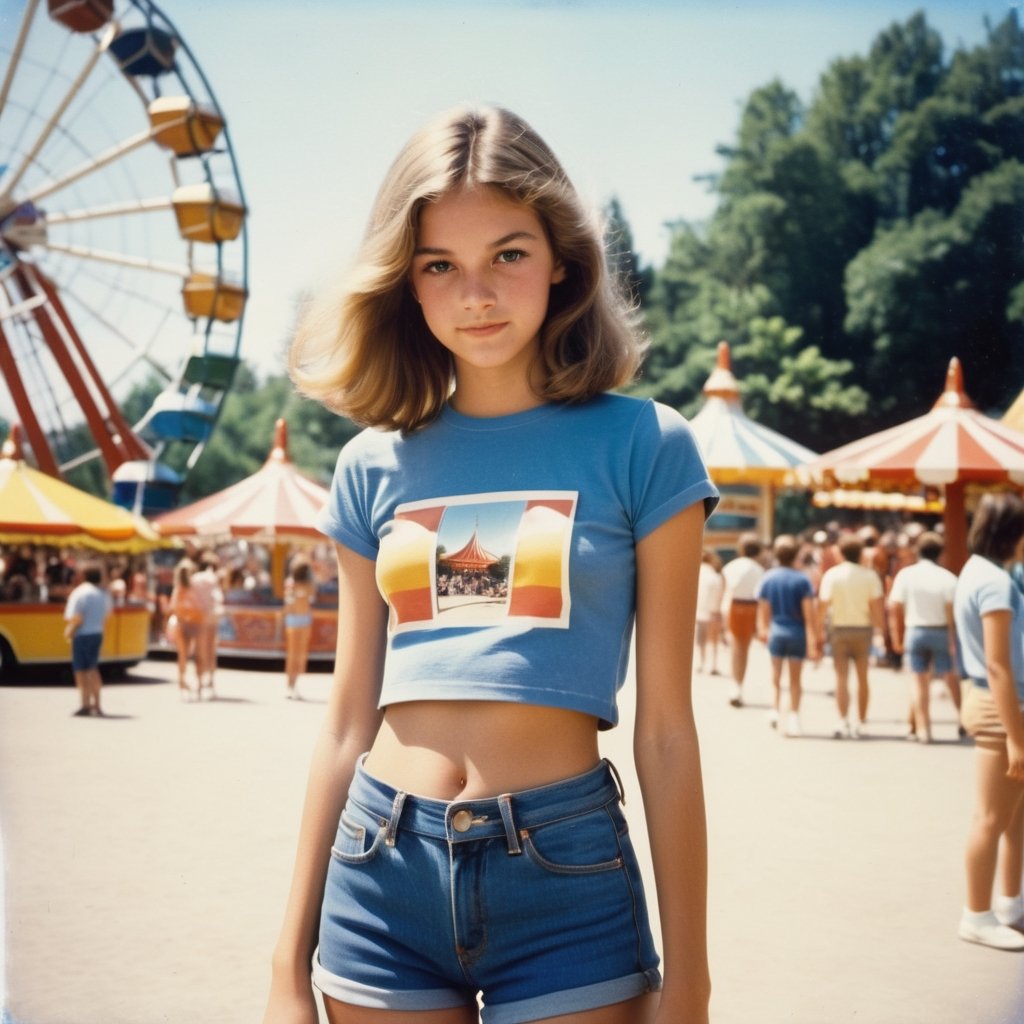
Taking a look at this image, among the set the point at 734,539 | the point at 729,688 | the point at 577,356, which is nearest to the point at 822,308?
the point at 734,539

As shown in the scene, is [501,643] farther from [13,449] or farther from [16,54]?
[13,449]

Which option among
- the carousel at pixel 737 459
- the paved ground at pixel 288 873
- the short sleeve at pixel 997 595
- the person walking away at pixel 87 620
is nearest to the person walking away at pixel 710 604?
the paved ground at pixel 288 873

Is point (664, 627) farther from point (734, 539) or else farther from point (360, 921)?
point (734, 539)

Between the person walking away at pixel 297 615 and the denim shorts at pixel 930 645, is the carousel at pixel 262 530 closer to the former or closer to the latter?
the person walking away at pixel 297 615

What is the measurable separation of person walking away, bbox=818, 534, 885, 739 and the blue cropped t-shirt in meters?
7.34

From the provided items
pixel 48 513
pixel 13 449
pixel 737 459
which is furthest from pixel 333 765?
pixel 737 459

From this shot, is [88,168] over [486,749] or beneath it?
over

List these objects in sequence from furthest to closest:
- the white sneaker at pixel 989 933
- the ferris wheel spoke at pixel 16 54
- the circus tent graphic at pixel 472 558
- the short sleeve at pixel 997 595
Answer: the white sneaker at pixel 989 933 → the short sleeve at pixel 997 595 → the ferris wheel spoke at pixel 16 54 → the circus tent graphic at pixel 472 558

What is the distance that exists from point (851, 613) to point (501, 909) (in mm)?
7601

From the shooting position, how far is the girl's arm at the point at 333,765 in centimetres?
149

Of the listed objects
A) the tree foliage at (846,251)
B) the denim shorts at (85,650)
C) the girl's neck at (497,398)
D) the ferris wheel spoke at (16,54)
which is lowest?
the denim shorts at (85,650)

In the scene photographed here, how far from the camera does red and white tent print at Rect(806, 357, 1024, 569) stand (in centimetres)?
859

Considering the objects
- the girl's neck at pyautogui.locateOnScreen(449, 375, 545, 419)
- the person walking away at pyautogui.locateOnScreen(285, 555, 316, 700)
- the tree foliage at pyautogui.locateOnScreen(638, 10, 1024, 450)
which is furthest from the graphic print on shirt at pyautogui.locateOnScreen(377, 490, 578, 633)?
the tree foliage at pyautogui.locateOnScreen(638, 10, 1024, 450)

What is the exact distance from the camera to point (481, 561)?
1415 mm
